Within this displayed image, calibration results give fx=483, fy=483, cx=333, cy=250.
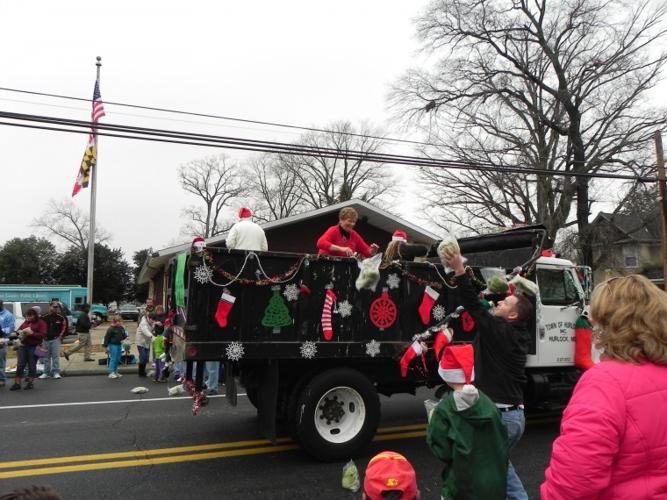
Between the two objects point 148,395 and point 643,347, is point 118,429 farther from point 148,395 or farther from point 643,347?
point 643,347

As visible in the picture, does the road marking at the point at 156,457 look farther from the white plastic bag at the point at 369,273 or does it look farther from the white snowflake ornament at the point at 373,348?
the white plastic bag at the point at 369,273

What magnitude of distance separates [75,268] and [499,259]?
5509 cm

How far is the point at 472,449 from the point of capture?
8.17ft

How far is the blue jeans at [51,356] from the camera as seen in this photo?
1104 cm

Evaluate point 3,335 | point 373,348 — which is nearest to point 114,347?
point 3,335

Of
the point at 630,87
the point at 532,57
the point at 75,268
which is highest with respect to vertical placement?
the point at 532,57

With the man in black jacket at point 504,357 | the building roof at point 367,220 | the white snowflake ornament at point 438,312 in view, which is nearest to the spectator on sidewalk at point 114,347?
the building roof at point 367,220

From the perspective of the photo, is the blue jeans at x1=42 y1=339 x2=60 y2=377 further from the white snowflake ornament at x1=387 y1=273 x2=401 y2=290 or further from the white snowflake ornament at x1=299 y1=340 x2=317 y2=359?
the white snowflake ornament at x1=387 y1=273 x2=401 y2=290

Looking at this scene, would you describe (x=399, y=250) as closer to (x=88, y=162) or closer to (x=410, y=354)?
(x=410, y=354)

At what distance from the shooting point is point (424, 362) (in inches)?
215

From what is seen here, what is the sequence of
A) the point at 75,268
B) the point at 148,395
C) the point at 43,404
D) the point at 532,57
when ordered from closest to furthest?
the point at 43,404
the point at 148,395
the point at 532,57
the point at 75,268

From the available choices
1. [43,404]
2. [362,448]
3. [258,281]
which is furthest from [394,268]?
[43,404]

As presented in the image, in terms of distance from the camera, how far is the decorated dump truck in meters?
4.82

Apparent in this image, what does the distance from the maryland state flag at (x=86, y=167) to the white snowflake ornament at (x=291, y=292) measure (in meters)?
17.0
